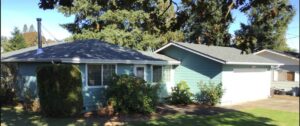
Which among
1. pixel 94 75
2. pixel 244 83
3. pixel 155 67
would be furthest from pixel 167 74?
pixel 94 75

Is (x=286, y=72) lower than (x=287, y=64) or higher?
lower

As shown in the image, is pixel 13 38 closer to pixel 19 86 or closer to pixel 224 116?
pixel 19 86

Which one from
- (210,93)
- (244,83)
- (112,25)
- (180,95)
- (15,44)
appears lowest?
(180,95)

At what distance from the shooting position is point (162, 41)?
1436 inches

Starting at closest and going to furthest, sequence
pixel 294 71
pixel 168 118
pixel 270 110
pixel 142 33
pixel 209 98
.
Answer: pixel 168 118 < pixel 270 110 < pixel 209 98 < pixel 294 71 < pixel 142 33

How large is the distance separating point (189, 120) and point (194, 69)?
752 cm

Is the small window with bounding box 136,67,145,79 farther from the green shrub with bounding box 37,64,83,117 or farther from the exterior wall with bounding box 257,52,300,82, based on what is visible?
the exterior wall with bounding box 257,52,300,82

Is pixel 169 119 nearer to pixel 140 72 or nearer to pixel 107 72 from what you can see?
pixel 107 72

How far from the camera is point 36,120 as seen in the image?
14.2 m

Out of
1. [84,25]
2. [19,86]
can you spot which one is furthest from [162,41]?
[19,86]

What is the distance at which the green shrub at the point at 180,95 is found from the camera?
20348 millimetres

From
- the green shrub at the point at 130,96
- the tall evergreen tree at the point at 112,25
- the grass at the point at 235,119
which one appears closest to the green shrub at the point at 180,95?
the grass at the point at 235,119

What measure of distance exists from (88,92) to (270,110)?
338 inches

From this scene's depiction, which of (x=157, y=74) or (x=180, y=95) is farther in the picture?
(x=157, y=74)
